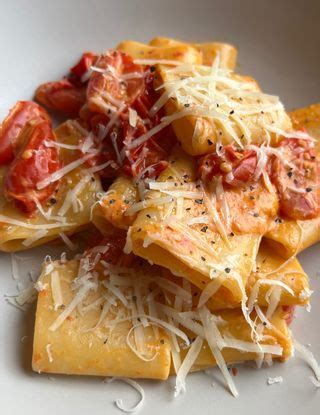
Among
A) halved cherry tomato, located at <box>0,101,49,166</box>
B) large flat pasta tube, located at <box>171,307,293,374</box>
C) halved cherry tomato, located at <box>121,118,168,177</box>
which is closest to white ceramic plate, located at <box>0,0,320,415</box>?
large flat pasta tube, located at <box>171,307,293,374</box>

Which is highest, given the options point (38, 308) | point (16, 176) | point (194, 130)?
point (194, 130)

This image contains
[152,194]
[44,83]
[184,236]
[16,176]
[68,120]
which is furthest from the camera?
[44,83]

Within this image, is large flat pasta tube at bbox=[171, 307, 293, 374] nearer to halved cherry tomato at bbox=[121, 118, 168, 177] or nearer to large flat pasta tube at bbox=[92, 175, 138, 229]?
large flat pasta tube at bbox=[92, 175, 138, 229]

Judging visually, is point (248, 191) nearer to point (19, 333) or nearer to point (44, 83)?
point (19, 333)

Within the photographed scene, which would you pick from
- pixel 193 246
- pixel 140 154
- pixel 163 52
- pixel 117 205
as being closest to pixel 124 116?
pixel 140 154

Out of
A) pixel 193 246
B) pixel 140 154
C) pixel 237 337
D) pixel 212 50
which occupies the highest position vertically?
pixel 212 50

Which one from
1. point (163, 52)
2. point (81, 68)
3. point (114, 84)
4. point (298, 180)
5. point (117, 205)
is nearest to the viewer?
point (117, 205)

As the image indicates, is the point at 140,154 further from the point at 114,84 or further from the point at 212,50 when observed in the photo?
the point at 212,50

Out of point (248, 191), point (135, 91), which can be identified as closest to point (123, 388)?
point (248, 191)
